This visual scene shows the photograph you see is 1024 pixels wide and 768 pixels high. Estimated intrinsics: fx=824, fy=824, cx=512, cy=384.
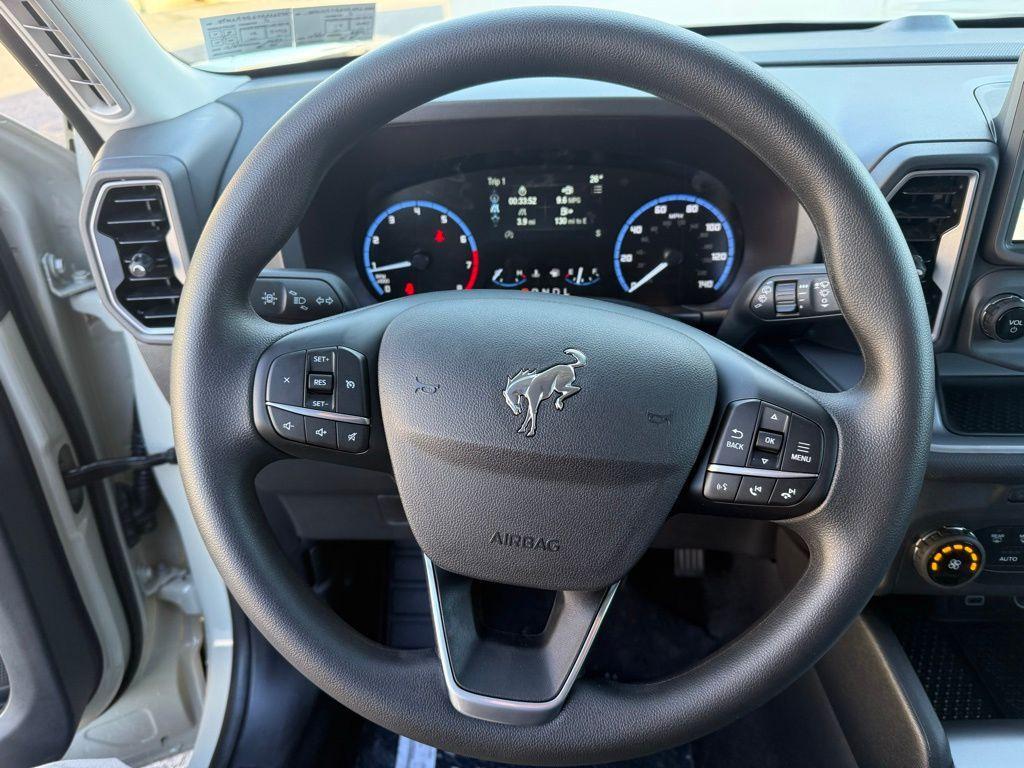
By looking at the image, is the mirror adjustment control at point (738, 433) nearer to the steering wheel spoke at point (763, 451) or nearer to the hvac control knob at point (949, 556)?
the steering wheel spoke at point (763, 451)

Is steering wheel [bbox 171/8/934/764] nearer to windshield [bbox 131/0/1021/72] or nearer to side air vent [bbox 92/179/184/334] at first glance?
side air vent [bbox 92/179/184/334]

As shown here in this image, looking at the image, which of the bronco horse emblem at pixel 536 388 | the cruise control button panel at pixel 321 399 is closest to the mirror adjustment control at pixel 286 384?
the cruise control button panel at pixel 321 399

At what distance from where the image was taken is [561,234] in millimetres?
1193

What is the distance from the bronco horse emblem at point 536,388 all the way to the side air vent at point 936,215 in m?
0.57

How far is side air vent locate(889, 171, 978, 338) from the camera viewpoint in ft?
3.40

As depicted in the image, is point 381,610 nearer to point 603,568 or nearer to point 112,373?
point 112,373

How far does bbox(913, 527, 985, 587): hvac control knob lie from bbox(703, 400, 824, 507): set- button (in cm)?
42

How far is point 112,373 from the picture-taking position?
142cm

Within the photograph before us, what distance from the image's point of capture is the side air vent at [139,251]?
3.41ft

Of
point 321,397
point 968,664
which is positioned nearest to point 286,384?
point 321,397

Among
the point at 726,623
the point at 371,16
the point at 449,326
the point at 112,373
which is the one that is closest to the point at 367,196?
the point at 371,16

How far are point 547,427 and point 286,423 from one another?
0.24 metres

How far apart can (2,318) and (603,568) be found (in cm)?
95

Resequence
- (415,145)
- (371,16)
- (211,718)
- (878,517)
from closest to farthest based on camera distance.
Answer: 1. (878,517)
2. (415,145)
3. (371,16)
4. (211,718)
